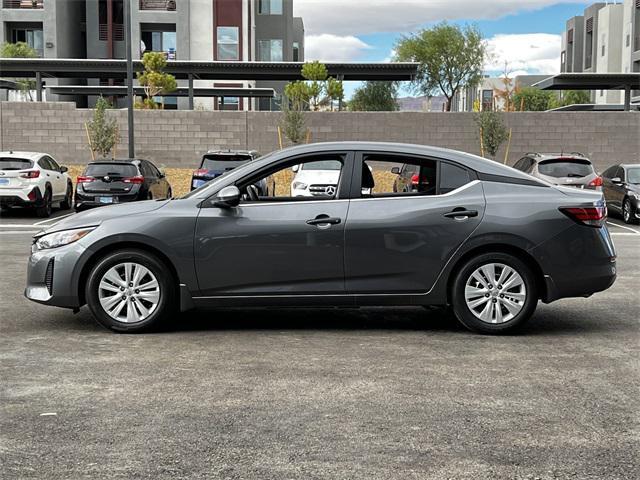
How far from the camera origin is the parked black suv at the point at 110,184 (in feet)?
67.5

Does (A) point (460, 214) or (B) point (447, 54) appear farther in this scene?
(B) point (447, 54)

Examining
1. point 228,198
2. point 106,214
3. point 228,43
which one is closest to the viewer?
point 228,198

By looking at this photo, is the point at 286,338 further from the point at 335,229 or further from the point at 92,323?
the point at 92,323

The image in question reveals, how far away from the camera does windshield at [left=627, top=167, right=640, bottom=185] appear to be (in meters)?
21.9

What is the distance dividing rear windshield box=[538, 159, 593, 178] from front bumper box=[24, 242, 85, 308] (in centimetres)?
1515

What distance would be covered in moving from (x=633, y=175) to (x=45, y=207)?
48.9ft

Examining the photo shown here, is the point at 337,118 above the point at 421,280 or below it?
above

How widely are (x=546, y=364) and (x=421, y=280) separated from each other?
1484mm

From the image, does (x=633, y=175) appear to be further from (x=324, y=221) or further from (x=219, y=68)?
(x=219, y=68)

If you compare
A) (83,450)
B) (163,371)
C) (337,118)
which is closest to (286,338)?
(163,371)

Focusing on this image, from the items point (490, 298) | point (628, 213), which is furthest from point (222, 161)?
point (490, 298)

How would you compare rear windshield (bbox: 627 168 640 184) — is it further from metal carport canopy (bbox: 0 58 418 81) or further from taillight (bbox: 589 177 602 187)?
metal carport canopy (bbox: 0 58 418 81)

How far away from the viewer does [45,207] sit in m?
22.0

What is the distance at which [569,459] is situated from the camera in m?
4.45
